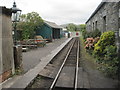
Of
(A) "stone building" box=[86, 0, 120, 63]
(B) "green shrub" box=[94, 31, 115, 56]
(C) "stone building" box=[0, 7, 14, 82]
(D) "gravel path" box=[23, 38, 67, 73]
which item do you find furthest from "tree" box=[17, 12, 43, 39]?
(C) "stone building" box=[0, 7, 14, 82]

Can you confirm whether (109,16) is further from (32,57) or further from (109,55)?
(32,57)

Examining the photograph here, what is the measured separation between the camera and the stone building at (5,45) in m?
4.66

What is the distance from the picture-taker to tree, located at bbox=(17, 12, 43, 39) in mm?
21953

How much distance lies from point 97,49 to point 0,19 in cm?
544

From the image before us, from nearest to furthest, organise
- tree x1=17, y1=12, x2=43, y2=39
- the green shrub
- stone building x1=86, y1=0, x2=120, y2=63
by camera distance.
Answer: stone building x1=86, y1=0, x2=120, y2=63
the green shrub
tree x1=17, y1=12, x2=43, y2=39

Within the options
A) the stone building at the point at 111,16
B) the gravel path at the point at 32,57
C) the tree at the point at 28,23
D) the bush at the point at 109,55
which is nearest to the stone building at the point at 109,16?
the stone building at the point at 111,16

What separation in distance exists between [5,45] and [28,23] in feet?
58.8

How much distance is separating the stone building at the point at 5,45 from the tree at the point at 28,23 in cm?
1674

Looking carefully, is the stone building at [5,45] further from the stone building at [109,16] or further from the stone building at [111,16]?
→ the stone building at [109,16]

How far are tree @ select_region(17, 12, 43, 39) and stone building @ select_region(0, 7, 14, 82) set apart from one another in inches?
659

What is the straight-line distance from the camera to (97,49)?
7.86 m

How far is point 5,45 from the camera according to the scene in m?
4.89

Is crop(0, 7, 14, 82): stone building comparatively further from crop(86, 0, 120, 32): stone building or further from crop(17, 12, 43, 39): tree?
crop(17, 12, 43, 39): tree

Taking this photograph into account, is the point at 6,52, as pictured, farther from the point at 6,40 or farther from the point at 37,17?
the point at 37,17
